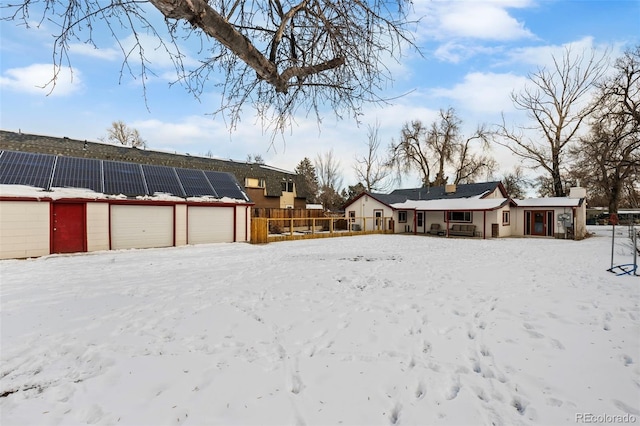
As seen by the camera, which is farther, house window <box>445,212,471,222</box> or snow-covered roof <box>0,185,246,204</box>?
house window <box>445,212,471,222</box>

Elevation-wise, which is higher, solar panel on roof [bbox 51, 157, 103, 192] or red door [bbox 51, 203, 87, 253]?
solar panel on roof [bbox 51, 157, 103, 192]

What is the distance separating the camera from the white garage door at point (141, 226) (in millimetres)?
12922

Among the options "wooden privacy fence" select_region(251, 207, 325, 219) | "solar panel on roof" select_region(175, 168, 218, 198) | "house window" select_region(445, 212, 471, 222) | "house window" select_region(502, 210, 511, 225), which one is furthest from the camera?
"wooden privacy fence" select_region(251, 207, 325, 219)

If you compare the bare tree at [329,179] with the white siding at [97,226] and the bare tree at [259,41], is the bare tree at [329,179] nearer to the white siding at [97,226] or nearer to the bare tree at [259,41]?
the white siding at [97,226]

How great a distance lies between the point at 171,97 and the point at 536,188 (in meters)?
54.9

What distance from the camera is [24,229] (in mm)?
10891

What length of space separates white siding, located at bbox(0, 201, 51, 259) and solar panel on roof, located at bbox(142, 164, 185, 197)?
3.96m

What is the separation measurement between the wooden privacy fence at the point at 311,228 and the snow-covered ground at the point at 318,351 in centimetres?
933

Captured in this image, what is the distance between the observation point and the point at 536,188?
45.6m

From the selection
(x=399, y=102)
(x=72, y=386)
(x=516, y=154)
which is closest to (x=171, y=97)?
(x=399, y=102)

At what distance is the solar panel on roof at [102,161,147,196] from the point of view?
43.7 ft

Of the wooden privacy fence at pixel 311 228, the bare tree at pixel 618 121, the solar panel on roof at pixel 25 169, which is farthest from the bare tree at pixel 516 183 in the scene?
the solar panel on roof at pixel 25 169

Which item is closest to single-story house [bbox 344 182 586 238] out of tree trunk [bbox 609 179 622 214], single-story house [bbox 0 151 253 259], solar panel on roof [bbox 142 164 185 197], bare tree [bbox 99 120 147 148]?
tree trunk [bbox 609 179 622 214]

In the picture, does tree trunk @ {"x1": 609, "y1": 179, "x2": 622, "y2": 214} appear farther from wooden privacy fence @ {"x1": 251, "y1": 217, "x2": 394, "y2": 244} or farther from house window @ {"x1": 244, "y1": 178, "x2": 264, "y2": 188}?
house window @ {"x1": 244, "y1": 178, "x2": 264, "y2": 188}
